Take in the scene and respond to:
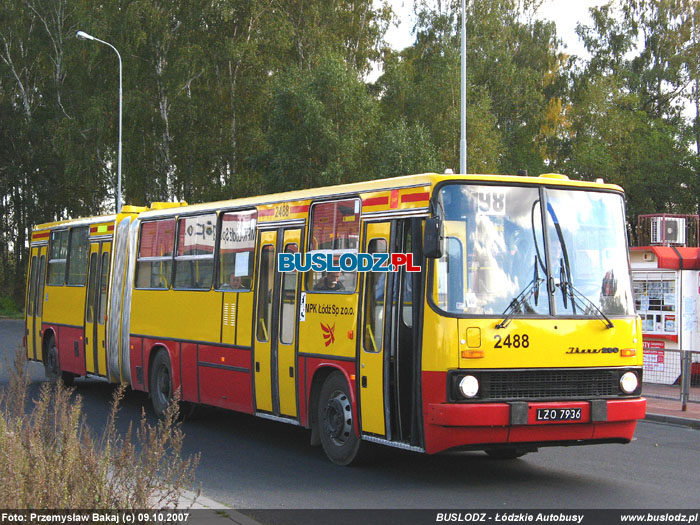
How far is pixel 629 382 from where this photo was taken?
375 inches

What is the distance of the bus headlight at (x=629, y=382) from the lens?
9484 mm

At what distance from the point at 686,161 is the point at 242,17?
2537cm

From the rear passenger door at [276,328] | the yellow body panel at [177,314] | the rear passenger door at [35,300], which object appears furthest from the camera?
the rear passenger door at [35,300]

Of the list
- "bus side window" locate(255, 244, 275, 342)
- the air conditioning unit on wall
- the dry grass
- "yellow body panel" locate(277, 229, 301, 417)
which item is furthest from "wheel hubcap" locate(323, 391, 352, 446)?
the air conditioning unit on wall

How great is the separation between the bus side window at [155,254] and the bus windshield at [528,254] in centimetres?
668

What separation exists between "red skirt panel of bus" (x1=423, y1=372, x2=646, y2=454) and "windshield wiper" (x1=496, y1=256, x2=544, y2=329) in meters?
0.78

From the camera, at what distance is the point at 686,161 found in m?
54.8

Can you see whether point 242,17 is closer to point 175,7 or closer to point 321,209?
point 175,7

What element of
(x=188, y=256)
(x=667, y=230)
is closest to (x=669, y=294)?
(x=667, y=230)

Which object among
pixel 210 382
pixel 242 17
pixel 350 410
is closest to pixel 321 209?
pixel 350 410

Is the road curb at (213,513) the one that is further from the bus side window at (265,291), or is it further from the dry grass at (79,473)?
the bus side window at (265,291)

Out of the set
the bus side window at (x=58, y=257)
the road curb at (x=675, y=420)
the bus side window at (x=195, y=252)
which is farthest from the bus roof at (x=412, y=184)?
the bus side window at (x=58, y=257)

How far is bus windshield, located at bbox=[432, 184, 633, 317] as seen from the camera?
916 centimetres

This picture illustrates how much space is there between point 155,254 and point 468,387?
7792mm
